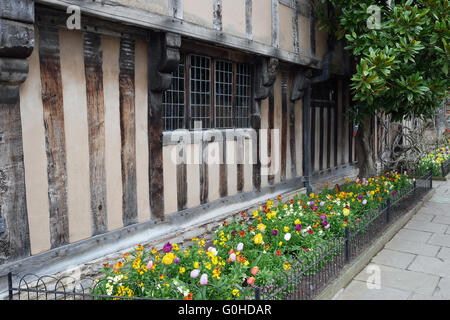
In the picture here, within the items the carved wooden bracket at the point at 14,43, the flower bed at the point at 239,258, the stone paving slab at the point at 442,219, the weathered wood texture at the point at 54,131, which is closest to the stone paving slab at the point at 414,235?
the flower bed at the point at 239,258

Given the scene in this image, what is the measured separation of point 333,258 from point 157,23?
11.3ft

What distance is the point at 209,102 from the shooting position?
556cm

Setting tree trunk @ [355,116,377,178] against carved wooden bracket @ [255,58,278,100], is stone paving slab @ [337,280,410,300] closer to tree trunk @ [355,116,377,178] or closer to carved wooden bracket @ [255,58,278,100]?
carved wooden bracket @ [255,58,278,100]

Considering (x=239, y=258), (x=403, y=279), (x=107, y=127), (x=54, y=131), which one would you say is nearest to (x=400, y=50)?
(x=403, y=279)

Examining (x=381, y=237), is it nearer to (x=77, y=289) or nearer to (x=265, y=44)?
(x=265, y=44)

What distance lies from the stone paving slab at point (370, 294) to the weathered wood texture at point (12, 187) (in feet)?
10.7

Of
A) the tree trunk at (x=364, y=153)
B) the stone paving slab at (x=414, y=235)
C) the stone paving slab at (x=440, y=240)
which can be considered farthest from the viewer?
the tree trunk at (x=364, y=153)

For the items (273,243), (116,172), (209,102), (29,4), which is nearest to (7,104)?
(29,4)

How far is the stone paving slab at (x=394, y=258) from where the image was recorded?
16.2ft

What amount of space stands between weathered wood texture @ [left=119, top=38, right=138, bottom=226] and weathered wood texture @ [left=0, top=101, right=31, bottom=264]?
1.17 metres

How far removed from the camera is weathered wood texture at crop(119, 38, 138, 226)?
4285 mm

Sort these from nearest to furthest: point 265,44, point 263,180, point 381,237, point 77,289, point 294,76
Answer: point 77,289
point 381,237
point 265,44
point 263,180
point 294,76

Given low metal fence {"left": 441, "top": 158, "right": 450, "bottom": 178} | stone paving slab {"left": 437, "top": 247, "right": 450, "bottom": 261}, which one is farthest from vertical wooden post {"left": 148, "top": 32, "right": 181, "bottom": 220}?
low metal fence {"left": 441, "top": 158, "right": 450, "bottom": 178}

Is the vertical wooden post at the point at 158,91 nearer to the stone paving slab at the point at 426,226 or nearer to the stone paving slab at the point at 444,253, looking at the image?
the stone paving slab at the point at 444,253
